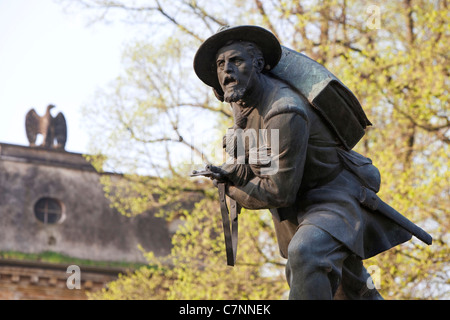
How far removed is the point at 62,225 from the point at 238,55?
24727 millimetres

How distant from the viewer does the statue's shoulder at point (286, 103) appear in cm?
525

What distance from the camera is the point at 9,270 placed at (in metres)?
27.6

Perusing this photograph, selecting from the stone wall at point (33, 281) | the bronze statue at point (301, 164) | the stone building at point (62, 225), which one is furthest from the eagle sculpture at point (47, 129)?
the bronze statue at point (301, 164)

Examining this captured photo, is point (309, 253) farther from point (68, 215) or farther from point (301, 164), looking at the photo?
point (68, 215)

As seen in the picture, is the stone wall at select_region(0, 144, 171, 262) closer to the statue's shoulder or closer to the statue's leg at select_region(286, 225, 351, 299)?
the statue's shoulder

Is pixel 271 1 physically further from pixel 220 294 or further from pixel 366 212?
pixel 366 212

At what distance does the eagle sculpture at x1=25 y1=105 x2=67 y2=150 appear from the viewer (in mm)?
30406

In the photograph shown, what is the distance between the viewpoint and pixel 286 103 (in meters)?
5.28

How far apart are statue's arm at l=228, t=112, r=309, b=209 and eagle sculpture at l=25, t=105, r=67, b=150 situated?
25.7 metres

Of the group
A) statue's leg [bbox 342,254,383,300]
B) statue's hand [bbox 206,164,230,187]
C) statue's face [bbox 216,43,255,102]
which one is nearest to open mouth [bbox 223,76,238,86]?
statue's face [bbox 216,43,255,102]

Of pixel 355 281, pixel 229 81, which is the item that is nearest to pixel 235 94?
pixel 229 81

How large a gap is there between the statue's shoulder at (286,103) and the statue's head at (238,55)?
17 cm

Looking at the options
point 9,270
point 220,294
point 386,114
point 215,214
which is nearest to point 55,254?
point 9,270
